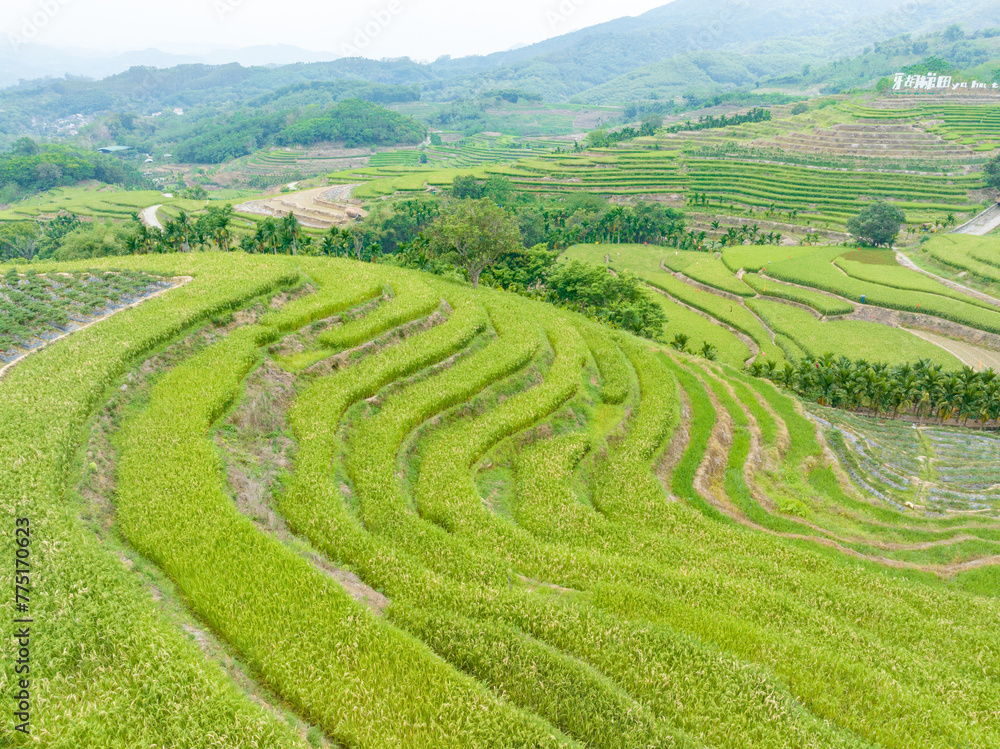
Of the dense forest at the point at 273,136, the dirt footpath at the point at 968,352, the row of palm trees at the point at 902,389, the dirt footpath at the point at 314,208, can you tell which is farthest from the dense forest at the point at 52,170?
the dirt footpath at the point at 968,352

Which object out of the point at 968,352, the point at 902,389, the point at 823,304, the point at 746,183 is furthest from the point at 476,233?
the point at 746,183

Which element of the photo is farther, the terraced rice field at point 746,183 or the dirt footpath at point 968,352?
the terraced rice field at point 746,183

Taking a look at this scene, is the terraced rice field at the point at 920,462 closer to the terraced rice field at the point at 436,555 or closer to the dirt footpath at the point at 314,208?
the terraced rice field at the point at 436,555

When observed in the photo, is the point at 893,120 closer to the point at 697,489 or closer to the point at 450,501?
the point at 697,489

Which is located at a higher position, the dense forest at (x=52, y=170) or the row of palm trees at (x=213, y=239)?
the dense forest at (x=52, y=170)

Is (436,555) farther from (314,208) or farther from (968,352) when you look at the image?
(314,208)

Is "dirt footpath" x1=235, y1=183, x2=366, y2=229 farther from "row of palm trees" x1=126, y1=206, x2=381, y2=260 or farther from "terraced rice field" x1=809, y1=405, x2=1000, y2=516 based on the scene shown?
"terraced rice field" x1=809, y1=405, x2=1000, y2=516

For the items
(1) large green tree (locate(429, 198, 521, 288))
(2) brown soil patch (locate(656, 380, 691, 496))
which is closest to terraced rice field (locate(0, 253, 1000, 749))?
(2) brown soil patch (locate(656, 380, 691, 496))
